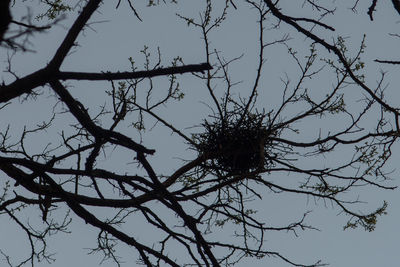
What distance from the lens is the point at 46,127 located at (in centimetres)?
477

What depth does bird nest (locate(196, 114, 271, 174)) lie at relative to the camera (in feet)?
14.6

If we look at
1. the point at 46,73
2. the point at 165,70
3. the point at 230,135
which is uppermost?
the point at 230,135

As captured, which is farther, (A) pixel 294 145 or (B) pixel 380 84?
(A) pixel 294 145

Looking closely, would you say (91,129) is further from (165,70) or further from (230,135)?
(230,135)

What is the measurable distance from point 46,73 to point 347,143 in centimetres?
286

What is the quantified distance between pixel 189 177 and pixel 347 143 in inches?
57.0

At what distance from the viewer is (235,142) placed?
177 inches

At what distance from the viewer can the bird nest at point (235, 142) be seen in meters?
4.44

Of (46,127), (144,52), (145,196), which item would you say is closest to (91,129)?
(145,196)

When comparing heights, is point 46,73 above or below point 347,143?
below

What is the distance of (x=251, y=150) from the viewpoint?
4.45 meters

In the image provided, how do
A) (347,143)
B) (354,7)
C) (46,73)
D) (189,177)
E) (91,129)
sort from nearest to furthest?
(46,73) → (91,129) → (354,7) → (347,143) → (189,177)

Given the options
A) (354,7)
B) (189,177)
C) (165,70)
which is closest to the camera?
(165,70)

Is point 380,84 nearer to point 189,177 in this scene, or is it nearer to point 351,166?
point 351,166
